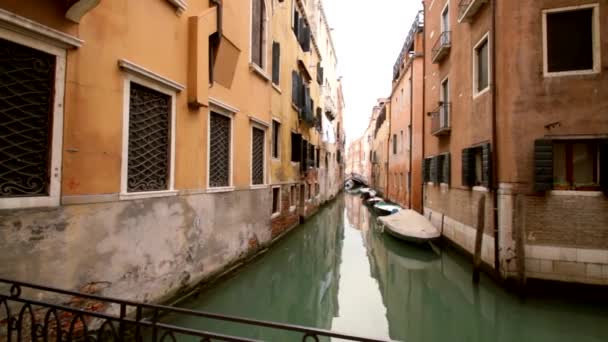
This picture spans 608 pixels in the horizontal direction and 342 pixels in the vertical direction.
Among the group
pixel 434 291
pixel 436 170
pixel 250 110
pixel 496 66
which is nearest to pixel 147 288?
pixel 250 110

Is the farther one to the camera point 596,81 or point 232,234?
point 232,234

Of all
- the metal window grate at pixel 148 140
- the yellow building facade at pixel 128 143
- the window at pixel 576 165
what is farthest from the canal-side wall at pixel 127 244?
the window at pixel 576 165

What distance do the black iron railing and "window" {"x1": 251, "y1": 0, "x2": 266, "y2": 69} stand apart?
5.64 metres

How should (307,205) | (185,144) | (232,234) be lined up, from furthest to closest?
(307,205) < (232,234) < (185,144)

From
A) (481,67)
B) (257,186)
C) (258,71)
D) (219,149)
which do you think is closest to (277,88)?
(258,71)

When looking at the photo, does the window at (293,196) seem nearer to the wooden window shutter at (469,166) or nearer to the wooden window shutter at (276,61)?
the wooden window shutter at (276,61)

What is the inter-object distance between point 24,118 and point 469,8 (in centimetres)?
769

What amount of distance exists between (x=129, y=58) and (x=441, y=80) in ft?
29.2

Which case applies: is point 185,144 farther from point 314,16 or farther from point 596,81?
point 314,16

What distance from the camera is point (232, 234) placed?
19.6ft

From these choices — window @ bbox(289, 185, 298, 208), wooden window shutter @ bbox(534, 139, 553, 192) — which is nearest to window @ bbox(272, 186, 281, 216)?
window @ bbox(289, 185, 298, 208)

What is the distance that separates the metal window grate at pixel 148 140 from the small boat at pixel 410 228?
738 centimetres

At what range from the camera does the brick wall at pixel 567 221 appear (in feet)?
16.9

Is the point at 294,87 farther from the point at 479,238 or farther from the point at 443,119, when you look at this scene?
the point at 479,238
